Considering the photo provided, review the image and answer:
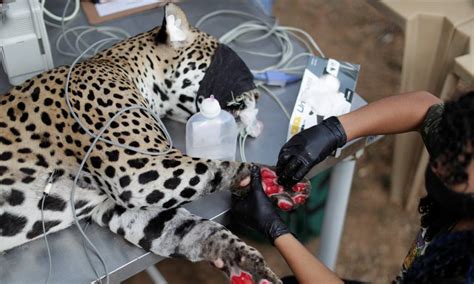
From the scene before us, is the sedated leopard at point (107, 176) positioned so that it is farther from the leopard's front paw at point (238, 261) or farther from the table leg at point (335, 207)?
the table leg at point (335, 207)

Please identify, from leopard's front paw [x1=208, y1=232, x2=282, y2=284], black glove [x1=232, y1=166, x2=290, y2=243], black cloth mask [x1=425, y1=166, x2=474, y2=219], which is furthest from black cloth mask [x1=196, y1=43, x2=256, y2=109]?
black cloth mask [x1=425, y1=166, x2=474, y2=219]

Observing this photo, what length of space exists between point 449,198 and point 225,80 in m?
0.60

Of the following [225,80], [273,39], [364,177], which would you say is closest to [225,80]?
[225,80]

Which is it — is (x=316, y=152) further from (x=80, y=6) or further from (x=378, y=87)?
(x=378, y=87)

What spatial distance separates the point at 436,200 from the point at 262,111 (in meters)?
0.56

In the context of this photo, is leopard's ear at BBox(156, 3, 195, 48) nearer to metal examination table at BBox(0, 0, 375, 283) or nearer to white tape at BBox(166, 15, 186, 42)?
white tape at BBox(166, 15, 186, 42)

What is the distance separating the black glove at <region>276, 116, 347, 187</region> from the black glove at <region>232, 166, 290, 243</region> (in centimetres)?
5

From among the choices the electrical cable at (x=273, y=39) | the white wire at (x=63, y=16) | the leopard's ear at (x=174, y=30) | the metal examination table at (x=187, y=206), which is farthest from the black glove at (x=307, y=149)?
the white wire at (x=63, y=16)

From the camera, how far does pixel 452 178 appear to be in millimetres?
954

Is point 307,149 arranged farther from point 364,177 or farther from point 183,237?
point 364,177

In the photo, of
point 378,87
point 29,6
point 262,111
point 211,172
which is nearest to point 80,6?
point 29,6

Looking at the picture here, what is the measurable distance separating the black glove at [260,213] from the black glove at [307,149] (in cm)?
5

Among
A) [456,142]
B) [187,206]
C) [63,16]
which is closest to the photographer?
[456,142]

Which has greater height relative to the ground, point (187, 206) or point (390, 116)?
point (390, 116)
